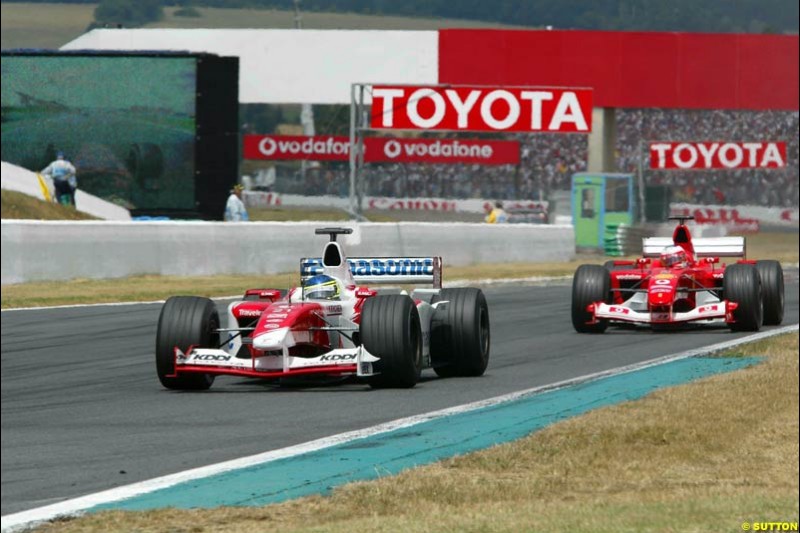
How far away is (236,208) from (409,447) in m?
15.7

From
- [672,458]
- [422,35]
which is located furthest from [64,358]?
[422,35]

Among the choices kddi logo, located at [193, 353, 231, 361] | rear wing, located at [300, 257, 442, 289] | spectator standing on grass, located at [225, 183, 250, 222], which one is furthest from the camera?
spectator standing on grass, located at [225, 183, 250, 222]

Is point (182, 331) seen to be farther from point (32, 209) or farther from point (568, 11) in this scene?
point (32, 209)

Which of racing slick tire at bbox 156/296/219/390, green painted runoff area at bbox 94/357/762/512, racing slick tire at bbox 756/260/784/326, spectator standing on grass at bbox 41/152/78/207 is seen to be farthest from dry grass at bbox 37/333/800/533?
racing slick tire at bbox 156/296/219/390

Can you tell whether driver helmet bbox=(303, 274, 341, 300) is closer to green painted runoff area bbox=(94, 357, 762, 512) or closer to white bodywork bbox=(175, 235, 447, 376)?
white bodywork bbox=(175, 235, 447, 376)

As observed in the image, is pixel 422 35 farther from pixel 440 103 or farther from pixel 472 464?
pixel 472 464

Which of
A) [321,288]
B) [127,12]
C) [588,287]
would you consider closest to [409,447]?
[588,287]

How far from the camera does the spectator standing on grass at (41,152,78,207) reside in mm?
4523

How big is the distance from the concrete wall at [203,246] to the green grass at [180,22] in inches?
26.3

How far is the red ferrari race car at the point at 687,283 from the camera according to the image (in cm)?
439

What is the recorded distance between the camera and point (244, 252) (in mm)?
5074

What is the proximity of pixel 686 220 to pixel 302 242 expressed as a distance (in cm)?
108

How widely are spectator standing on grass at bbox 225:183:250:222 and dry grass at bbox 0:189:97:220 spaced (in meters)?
1.22

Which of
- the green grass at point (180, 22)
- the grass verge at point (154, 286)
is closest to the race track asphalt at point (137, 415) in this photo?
the grass verge at point (154, 286)
